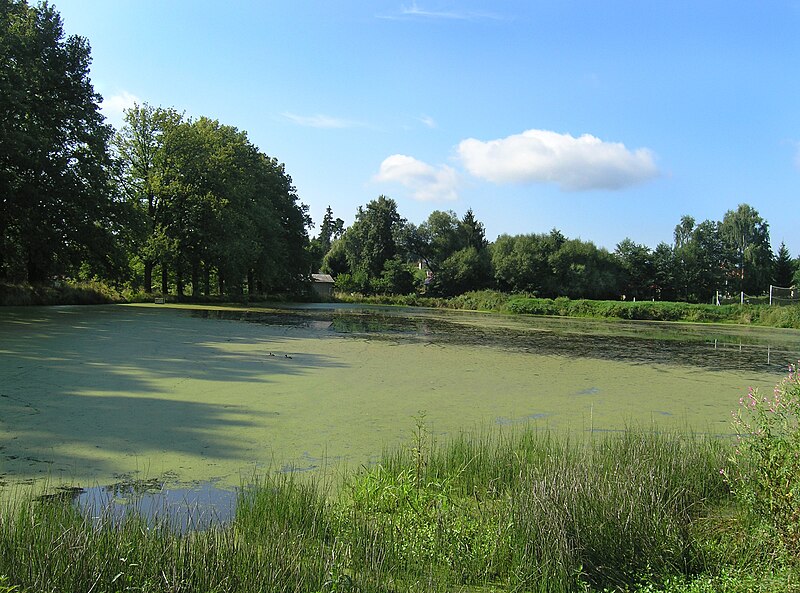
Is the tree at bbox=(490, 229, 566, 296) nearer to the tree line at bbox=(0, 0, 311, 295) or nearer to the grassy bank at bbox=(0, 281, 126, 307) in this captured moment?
the tree line at bbox=(0, 0, 311, 295)

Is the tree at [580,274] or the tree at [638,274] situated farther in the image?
the tree at [638,274]

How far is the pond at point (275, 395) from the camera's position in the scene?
389 centimetres

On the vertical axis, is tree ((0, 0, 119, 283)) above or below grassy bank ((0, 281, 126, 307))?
above

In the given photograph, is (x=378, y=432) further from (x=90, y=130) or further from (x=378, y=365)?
(x=90, y=130)

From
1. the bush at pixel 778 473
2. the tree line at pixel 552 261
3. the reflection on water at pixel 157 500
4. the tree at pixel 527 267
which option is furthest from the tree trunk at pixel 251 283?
the bush at pixel 778 473

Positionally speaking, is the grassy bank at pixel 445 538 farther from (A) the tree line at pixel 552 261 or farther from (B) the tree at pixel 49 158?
(A) the tree line at pixel 552 261

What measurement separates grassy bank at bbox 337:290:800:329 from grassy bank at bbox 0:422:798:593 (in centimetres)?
2787

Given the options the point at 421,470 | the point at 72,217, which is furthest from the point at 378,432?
the point at 72,217

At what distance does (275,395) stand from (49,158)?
567 inches

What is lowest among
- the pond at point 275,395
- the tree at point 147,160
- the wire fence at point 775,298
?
the pond at point 275,395

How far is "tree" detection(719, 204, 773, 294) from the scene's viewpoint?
50344 mm

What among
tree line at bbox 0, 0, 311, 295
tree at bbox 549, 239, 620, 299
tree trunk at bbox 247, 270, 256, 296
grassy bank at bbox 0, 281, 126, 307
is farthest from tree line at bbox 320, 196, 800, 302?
grassy bank at bbox 0, 281, 126, 307

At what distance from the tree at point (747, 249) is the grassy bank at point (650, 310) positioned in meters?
23.9

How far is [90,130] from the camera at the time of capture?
59.4 ft
